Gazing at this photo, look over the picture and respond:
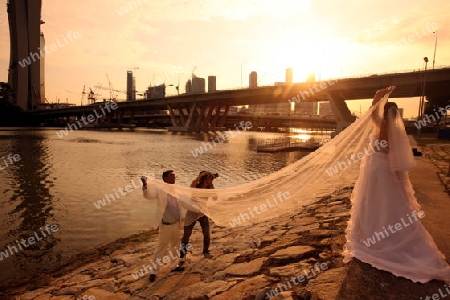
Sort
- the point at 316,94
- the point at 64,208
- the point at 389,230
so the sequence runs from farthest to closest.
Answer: the point at 316,94 < the point at 64,208 < the point at 389,230

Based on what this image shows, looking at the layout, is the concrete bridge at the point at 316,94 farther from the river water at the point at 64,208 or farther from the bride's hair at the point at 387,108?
the bride's hair at the point at 387,108

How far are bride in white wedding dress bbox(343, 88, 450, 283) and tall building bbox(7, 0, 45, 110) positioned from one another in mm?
165763

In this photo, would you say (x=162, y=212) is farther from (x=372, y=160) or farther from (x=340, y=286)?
(x=372, y=160)

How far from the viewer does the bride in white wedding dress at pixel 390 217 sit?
4.10 m

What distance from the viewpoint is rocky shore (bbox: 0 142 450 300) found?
162 inches

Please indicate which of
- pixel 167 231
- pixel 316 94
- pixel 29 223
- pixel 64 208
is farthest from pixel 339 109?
pixel 167 231

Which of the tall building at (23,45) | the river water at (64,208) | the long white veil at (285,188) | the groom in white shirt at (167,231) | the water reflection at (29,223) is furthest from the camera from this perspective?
the tall building at (23,45)

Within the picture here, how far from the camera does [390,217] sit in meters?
4.43

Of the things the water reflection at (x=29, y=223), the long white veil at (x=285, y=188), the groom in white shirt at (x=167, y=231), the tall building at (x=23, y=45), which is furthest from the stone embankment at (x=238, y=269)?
the tall building at (x=23, y=45)

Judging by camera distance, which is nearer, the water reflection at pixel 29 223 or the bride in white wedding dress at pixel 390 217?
the bride in white wedding dress at pixel 390 217

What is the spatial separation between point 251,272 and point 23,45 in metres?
182

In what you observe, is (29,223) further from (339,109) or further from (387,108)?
(339,109)

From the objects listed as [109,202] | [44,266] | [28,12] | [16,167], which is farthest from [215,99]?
[28,12]

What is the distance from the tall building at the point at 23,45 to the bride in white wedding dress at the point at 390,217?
16576 centimetres
